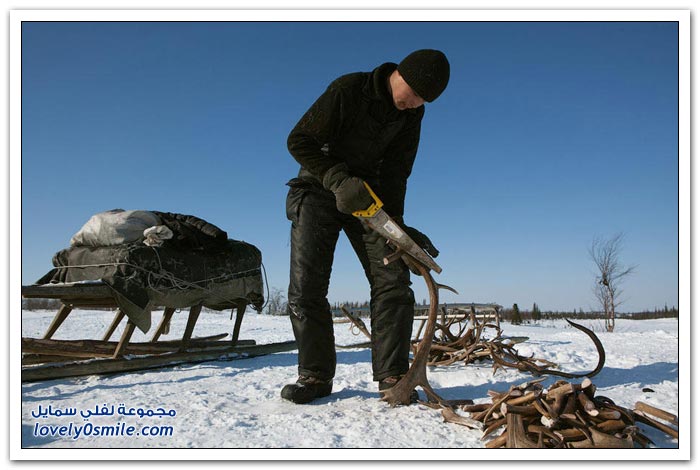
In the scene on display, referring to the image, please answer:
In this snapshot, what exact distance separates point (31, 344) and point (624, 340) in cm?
539

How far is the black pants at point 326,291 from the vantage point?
2.52m

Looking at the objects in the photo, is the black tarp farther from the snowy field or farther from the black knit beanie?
the black knit beanie

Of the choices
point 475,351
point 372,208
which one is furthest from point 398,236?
point 475,351

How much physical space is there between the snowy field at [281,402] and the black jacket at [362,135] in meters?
1.16

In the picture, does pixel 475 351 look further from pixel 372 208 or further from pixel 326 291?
pixel 372 208

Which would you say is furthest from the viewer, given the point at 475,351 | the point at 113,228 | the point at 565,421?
the point at 113,228

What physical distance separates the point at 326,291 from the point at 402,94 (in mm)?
1167

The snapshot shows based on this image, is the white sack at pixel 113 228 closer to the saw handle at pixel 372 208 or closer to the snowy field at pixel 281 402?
the snowy field at pixel 281 402

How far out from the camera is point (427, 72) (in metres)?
2.33

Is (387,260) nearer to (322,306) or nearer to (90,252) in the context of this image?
(322,306)

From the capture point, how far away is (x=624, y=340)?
493 centimetres

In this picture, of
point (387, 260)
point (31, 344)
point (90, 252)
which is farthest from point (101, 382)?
point (387, 260)

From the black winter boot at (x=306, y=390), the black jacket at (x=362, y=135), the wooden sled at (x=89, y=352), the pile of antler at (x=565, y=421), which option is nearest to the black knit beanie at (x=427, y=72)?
the black jacket at (x=362, y=135)

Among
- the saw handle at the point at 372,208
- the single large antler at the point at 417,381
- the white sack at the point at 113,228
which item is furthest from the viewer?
the white sack at the point at 113,228
